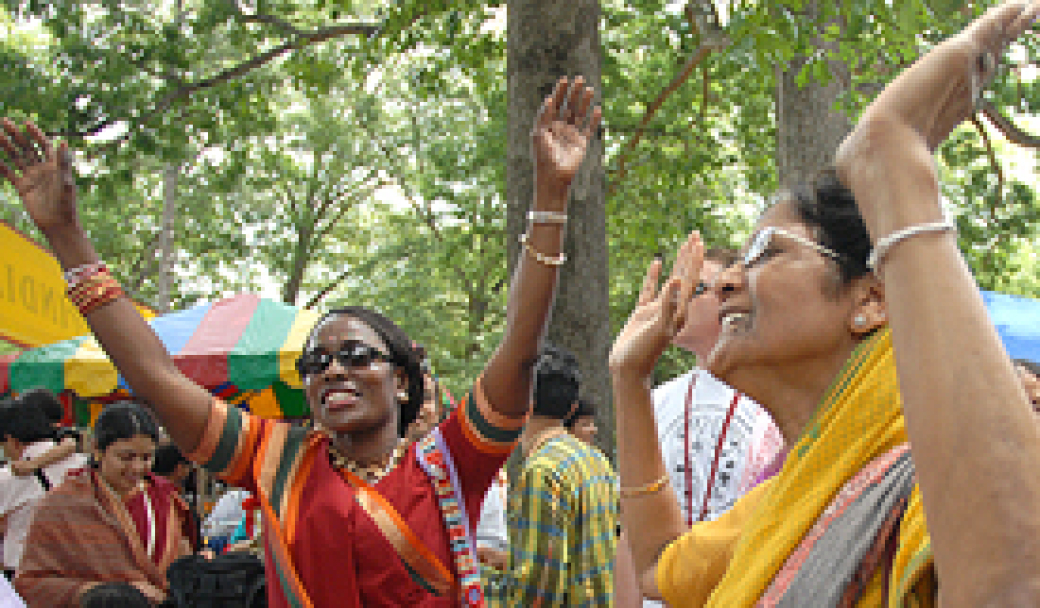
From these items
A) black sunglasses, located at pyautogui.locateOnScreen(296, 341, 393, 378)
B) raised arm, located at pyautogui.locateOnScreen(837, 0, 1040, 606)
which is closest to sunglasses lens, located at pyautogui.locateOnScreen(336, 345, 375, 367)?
black sunglasses, located at pyautogui.locateOnScreen(296, 341, 393, 378)

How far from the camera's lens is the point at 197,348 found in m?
9.57

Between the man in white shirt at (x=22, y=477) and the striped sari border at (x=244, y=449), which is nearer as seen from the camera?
the striped sari border at (x=244, y=449)

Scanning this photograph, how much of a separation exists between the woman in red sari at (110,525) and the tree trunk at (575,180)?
2.25 meters

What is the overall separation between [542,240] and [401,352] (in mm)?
756

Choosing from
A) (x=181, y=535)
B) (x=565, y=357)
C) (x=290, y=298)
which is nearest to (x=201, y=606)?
(x=565, y=357)

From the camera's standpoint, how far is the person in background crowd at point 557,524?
13.9ft

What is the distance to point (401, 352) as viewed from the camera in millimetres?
3309

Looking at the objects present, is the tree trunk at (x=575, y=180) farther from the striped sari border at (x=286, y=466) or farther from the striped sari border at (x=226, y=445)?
the striped sari border at (x=226, y=445)

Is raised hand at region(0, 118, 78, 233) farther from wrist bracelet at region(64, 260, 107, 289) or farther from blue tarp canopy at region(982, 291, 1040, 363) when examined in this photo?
blue tarp canopy at region(982, 291, 1040, 363)

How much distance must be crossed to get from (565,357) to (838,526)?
339 centimetres

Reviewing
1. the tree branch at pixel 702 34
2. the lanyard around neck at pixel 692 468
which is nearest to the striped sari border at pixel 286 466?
the lanyard around neck at pixel 692 468

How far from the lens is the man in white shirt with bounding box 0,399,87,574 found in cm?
632

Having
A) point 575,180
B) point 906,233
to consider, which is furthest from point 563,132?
point 575,180

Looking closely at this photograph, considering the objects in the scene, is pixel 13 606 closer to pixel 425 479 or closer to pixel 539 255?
pixel 425 479
